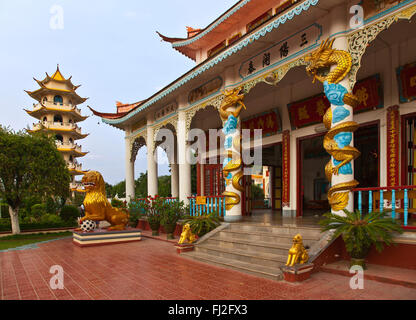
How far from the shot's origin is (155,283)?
4211 millimetres

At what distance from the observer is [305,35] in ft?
19.0

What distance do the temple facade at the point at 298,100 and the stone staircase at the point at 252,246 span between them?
0.76m

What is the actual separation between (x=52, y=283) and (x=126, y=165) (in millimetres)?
9473

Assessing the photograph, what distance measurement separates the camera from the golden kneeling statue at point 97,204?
817cm

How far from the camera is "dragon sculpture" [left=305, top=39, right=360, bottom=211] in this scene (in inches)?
195

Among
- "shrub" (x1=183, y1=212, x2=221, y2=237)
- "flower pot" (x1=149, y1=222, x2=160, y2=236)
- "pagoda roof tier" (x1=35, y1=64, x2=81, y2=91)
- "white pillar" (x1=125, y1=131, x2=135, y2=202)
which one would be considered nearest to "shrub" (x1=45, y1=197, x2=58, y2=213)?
"white pillar" (x1=125, y1=131, x2=135, y2=202)

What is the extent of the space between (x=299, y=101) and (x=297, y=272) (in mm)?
5432

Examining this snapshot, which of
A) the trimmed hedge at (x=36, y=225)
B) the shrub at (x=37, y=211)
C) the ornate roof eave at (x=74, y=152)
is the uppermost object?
the ornate roof eave at (x=74, y=152)

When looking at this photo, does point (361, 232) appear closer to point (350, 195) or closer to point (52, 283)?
point (350, 195)

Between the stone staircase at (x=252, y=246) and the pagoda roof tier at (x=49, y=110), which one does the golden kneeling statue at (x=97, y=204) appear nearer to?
the stone staircase at (x=252, y=246)

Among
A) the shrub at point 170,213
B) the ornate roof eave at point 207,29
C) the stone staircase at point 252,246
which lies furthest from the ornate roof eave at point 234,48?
the stone staircase at point 252,246

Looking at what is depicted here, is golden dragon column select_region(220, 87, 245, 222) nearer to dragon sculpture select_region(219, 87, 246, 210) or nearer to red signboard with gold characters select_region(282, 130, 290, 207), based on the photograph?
dragon sculpture select_region(219, 87, 246, 210)

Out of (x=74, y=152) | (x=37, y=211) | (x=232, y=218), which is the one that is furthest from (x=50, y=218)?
(x=74, y=152)

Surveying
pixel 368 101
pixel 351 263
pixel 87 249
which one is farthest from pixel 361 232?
pixel 87 249
